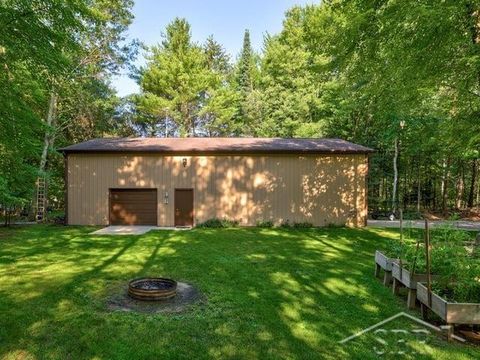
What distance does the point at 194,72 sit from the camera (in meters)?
29.2

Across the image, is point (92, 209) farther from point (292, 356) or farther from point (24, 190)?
point (292, 356)

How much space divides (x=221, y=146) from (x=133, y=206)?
4.96 m

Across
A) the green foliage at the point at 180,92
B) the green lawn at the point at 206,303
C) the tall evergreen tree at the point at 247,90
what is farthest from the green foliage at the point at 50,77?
the tall evergreen tree at the point at 247,90

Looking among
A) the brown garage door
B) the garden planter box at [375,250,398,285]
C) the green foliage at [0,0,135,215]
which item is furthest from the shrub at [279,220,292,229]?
the green foliage at [0,0,135,215]

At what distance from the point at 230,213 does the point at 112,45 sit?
1316 centimetres

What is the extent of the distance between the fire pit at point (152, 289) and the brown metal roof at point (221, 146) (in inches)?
394

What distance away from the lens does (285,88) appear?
97.0 feet

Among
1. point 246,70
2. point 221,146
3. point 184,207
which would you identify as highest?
point 246,70

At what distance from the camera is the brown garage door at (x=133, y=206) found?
1655 centimetres

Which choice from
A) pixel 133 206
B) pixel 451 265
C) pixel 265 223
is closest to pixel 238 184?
pixel 265 223

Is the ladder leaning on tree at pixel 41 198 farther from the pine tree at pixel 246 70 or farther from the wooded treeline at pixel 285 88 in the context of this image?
the pine tree at pixel 246 70

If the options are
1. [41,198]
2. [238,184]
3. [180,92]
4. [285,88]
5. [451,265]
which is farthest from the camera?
[285,88]

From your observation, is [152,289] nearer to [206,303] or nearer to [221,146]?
[206,303]

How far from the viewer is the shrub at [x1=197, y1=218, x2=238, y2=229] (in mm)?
15922
